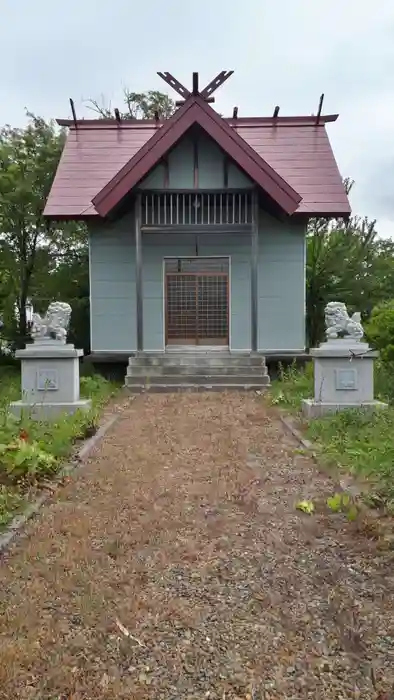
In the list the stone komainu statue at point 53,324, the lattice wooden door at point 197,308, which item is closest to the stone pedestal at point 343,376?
the stone komainu statue at point 53,324

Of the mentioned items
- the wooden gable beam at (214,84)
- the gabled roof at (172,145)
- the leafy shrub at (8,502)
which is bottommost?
the leafy shrub at (8,502)

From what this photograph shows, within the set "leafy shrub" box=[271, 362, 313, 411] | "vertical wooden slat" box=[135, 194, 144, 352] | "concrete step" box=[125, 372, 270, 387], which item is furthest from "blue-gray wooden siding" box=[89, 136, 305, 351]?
Answer: "concrete step" box=[125, 372, 270, 387]

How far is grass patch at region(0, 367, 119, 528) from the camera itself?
390 cm

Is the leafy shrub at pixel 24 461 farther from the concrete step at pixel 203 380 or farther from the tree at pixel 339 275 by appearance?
the tree at pixel 339 275

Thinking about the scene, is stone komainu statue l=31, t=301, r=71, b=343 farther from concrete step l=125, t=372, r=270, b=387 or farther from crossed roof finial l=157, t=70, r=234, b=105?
crossed roof finial l=157, t=70, r=234, b=105

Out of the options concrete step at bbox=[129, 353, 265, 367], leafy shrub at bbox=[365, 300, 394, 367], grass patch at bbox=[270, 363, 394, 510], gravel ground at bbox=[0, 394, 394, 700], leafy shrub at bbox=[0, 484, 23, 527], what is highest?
leafy shrub at bbox=[365, 300, 394, 367]

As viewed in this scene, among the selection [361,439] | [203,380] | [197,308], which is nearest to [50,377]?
[203,380]

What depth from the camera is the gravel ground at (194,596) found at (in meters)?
1.97

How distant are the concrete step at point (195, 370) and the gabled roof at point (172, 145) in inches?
→ 114

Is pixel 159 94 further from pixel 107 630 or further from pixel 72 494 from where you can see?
pixel 107 630

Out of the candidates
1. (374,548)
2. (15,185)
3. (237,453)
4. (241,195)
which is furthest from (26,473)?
(15,185)

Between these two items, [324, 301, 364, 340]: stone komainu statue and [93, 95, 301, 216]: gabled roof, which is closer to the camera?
[324, 301, 364, 340]: stone komainu statue

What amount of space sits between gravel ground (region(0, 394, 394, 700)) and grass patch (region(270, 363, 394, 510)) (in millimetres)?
370

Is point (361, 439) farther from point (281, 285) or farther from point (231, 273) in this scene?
point (231, 273)
